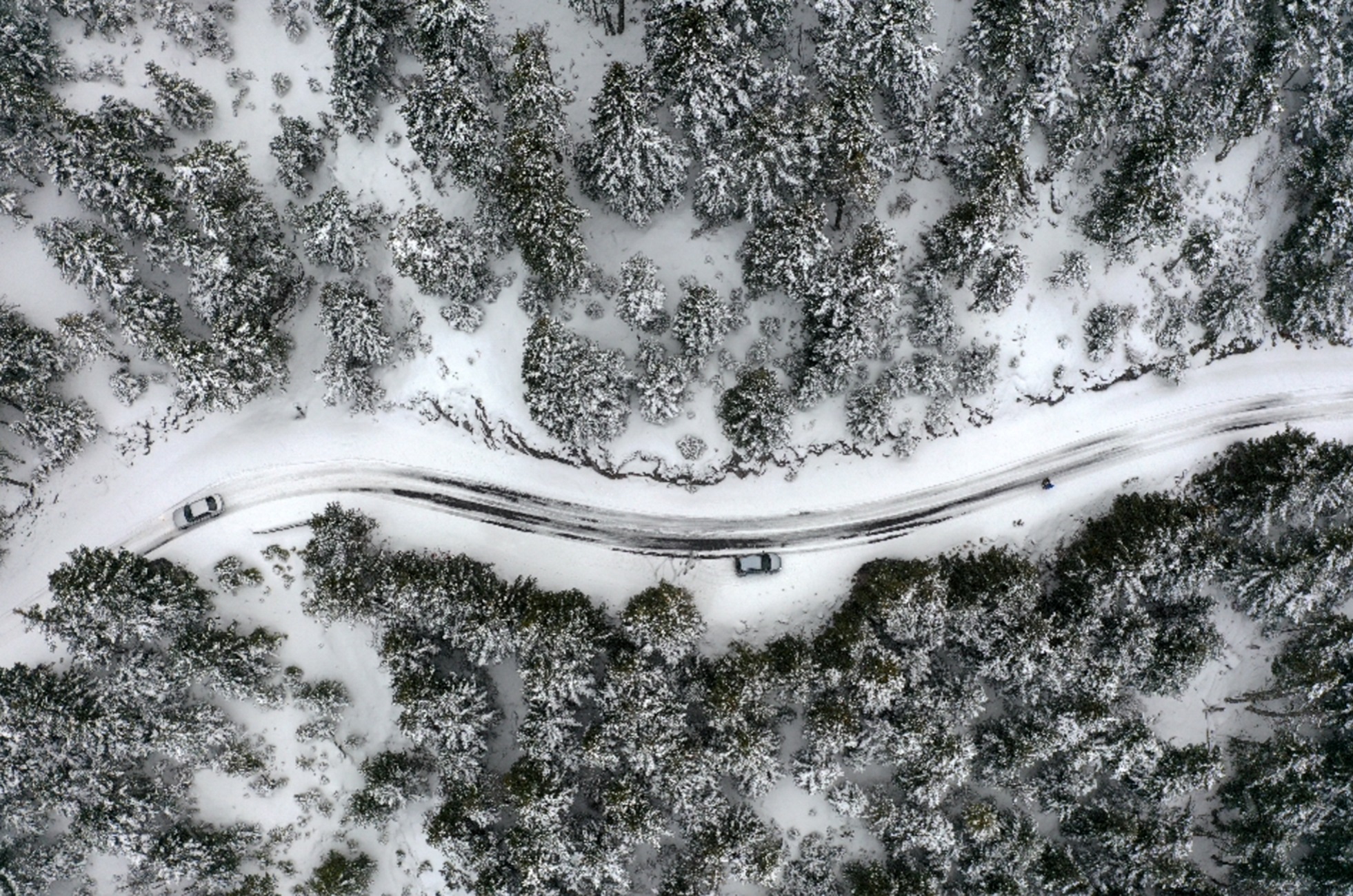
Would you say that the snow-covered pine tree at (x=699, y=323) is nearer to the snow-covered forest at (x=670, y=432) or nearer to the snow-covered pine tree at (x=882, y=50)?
the snow-covered forest at (x=670, y=432)

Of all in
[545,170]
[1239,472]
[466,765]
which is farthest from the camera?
[1239,472]

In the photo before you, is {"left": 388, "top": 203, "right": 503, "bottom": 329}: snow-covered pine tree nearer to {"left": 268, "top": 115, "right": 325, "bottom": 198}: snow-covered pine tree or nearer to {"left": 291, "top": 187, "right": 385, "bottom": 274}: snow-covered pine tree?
{"left": 291, "top": 187, "right": 385, "bottom": 274}: snow-covered pine tree

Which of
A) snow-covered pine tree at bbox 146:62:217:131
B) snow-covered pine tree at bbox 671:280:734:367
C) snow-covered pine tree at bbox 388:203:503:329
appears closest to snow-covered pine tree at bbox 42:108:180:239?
snow-covered pine tree at bbox 146:62:217:131

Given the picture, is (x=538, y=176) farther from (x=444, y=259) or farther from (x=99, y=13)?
(x=99, y=13)

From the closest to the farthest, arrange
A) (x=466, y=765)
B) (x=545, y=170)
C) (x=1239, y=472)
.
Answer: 1. (x=545, y=170)
2. (x=466, y=765)
3. (x=1239, y=472)

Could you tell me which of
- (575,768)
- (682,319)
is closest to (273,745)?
(575,768)

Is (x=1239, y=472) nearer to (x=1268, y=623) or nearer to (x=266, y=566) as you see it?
(x=1268, y=623)

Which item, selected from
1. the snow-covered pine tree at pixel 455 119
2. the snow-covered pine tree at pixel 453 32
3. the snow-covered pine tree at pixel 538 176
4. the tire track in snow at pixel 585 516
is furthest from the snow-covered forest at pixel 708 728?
the snow-covered pine tree at pixel 453 32

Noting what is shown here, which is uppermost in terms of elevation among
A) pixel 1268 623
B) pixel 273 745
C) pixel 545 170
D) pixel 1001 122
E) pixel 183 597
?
pixel 1001 122
